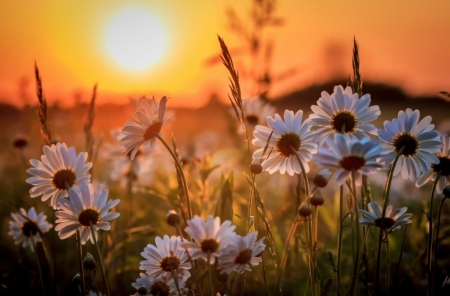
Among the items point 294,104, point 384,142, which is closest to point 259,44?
point 384,142

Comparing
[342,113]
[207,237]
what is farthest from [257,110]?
[207,237]

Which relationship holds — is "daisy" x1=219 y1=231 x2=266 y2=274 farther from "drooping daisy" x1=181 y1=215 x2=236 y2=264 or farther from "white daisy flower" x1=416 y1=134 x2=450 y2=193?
"white daisy flower" x1=416 y1=134 x2=450 y2=193

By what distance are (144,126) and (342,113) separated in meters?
0.46

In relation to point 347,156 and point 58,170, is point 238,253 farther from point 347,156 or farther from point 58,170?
point 58,170

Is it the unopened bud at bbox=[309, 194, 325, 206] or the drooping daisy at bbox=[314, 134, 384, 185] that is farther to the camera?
the unopened bud at bbox=[309, 194, 325, 206]

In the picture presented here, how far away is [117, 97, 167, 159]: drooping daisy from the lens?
3.92ft

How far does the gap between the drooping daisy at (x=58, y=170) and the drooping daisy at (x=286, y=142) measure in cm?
45

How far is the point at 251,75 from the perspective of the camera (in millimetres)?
2387

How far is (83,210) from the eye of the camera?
1.21 meters

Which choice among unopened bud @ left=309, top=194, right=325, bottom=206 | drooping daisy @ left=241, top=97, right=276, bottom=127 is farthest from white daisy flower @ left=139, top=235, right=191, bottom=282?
drooping daisy @ left=241, top=97, right=276, bottom=127

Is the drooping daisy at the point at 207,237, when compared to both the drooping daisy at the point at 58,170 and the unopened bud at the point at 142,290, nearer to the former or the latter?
the unopened bud at the point at 142,290

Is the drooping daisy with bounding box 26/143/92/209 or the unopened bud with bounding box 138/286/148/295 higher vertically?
the drooping daisy with bounding box 26/143/92/209

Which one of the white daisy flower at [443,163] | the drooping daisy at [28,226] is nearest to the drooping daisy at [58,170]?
the drooping daisy at [28,226]

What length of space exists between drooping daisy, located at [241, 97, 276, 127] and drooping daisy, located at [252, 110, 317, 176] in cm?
130
